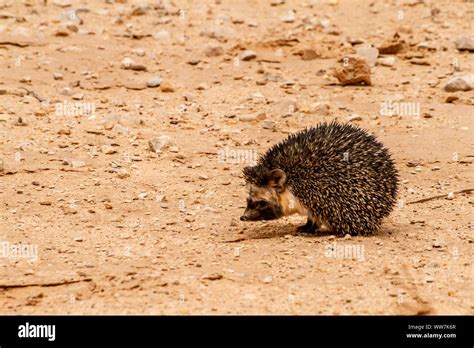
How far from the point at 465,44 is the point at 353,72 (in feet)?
8.29

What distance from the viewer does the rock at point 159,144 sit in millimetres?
10680

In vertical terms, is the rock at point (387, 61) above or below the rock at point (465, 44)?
below

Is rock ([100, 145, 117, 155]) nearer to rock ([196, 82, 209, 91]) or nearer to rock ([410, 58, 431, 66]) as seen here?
rock ([196, 82, 209, 91])

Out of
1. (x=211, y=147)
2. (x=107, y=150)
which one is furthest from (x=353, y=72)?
(x=107, y=150)

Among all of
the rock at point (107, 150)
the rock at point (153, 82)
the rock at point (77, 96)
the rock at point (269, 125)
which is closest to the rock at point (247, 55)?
the rock at point (153, 82)

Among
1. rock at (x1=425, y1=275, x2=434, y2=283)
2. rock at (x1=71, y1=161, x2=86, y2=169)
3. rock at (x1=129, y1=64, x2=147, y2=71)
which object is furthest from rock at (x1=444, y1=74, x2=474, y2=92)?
rock at (x1=425, y1=275, x2=434, y2=283)

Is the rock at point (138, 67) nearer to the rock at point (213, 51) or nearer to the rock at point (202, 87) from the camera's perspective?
the rock at point (202, 87)

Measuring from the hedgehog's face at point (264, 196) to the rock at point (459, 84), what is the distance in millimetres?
5374

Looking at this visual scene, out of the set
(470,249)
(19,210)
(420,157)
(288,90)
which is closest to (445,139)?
(420,157)

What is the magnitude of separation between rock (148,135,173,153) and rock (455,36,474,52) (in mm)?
5996

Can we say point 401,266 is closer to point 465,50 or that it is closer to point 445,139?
point 445,139

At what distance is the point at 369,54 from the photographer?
1415 cm

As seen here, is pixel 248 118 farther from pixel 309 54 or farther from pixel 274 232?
pixel 274 232

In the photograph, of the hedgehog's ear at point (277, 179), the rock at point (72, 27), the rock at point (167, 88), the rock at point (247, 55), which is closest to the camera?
the hedgehog's ear at point (277, 179)
